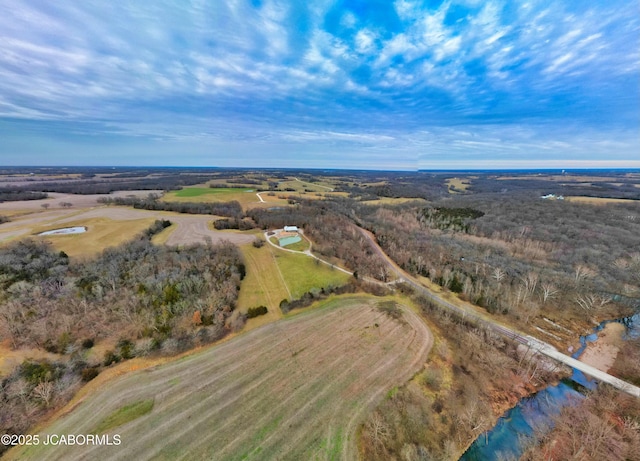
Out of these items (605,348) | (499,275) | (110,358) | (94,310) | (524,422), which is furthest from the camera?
(499,275)

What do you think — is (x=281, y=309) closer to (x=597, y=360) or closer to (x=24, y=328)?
(x=24, y=328)

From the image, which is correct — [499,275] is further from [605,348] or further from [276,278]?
[276,278]

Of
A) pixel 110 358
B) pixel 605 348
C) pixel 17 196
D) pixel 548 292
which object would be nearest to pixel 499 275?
pixel 548 292

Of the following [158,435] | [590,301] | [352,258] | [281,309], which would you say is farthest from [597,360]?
[158,435]

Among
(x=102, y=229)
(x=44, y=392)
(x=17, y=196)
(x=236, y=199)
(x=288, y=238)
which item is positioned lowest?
(x=44, y=392)

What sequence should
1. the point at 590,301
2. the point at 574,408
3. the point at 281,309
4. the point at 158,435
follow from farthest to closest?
1. the point at 590,301
2. the point at 281,309
3. the point at 574,408
4. the point at 158,435

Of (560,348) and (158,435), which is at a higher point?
(158,435)

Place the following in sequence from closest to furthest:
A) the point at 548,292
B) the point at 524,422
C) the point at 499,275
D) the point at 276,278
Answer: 1. the point at 524,422
2. the point at 548,292
3. the point at 276,278
4. the point at 499,275
